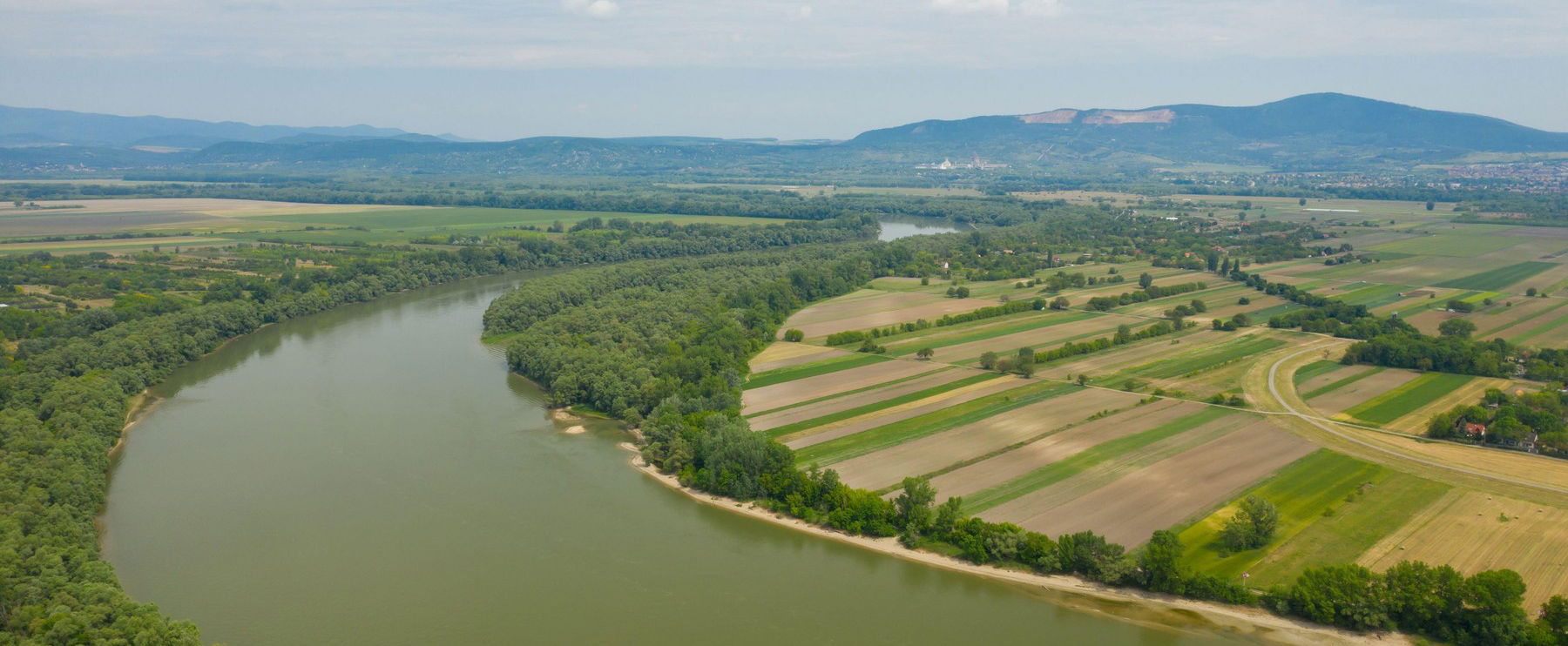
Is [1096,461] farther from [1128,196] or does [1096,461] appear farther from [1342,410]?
[1128,196]

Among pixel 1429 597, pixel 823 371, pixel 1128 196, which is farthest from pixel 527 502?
pixel 1128 196

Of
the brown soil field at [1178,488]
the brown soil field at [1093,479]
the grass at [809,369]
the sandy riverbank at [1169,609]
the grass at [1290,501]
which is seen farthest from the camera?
the grass at [809,369]

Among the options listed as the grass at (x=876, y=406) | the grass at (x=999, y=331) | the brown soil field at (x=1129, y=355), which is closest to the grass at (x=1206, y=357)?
the brown soil field at (x=1129, y=355)

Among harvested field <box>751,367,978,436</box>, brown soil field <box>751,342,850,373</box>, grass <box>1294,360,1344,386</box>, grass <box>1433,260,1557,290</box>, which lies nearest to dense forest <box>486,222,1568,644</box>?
brown soil field <box>751,342,850,373</box>

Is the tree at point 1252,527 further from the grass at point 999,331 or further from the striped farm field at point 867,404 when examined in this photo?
the grass at point 999,331

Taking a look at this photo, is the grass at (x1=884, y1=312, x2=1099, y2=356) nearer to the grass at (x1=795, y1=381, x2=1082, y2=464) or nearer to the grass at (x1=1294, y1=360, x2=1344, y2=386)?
the grass at (x1=795, y1=381, x2=1082, y2=464)

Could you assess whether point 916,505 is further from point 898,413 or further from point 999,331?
point 999,331
